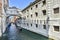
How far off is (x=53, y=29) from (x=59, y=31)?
66.4 inches

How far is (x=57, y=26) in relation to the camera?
16.8 meters

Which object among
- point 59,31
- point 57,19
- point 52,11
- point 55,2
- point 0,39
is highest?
point 55,2

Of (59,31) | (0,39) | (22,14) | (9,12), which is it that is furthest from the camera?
(22,14)

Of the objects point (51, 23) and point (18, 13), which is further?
point (18, 13)

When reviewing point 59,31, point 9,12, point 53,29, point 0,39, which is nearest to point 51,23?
point 53,29

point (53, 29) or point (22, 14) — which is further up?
point (22, 14)

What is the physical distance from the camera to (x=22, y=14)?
42656 millimetres

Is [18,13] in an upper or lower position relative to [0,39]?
upper

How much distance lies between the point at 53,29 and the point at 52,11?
2663 millimetres

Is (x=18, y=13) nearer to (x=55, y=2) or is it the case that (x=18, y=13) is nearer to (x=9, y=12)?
(x=9, y=12)

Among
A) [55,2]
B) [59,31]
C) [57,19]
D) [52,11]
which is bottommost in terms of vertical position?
[59,31]

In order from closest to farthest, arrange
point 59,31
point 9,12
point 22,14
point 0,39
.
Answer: point 59,31 → point 0,39 → point 9,12 → point 22,14

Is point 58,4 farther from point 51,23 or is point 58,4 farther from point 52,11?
point 51,23

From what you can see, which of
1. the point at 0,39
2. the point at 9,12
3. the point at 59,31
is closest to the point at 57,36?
the point at 59,31
